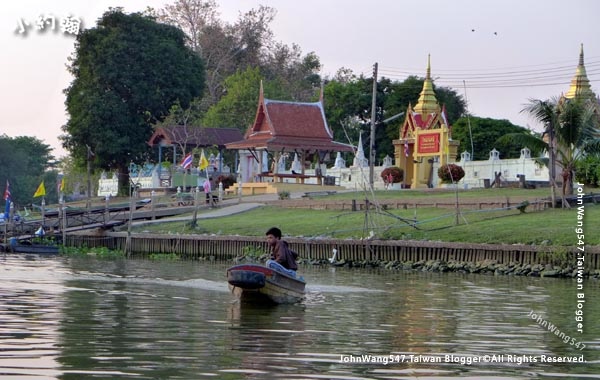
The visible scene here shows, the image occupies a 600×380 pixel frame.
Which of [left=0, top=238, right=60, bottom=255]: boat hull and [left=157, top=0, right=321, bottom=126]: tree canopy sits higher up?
[left=157, top=0, right=321, bottom=126]: tree canopy

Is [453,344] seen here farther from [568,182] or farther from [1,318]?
[568,182]

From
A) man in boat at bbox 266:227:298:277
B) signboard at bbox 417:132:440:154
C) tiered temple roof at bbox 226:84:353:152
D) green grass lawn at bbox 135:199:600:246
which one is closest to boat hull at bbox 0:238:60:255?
green grass lawn at bbox 135:199:600:246

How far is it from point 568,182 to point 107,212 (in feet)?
73.1

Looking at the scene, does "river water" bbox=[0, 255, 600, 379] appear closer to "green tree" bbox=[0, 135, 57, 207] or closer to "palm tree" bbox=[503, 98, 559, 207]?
"palm tree" bbox=[503, 98, 559, 207]

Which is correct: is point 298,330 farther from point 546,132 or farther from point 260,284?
point 546,132

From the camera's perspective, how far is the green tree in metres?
97.8

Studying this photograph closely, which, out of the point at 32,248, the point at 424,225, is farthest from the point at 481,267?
the point at 32,248

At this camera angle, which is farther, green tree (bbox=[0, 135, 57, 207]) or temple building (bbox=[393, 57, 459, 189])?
green tree (bbox=[0, 135, 57, 207])

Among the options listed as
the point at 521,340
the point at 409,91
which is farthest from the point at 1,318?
the point at 409,91

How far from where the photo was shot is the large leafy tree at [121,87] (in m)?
77.9

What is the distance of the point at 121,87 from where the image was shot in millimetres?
79375

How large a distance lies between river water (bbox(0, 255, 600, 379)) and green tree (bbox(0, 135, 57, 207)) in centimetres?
6645

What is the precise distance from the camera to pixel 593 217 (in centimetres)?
4044

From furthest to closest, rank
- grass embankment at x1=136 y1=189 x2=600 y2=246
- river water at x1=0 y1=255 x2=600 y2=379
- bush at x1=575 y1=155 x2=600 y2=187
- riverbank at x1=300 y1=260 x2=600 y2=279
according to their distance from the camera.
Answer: bush at x1=575 y1=155 x2=600 y2=187 → grass embankment at x1=136 y1=189 x2=600 y2=246 → riverbank at x1=300 y1=260 x2=600 y2=279 → river water at x1=0 y1=255 x2=600 y2=379
